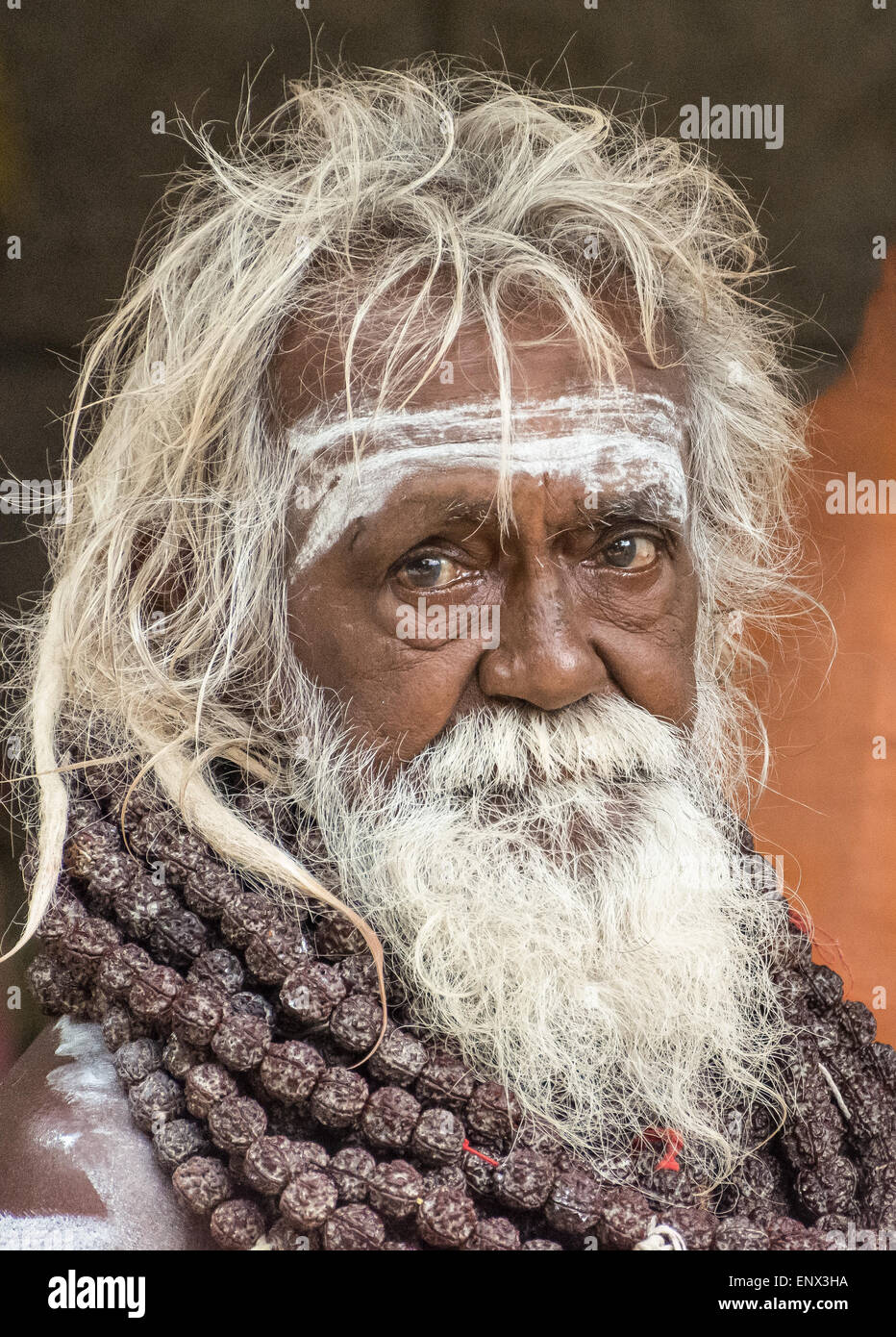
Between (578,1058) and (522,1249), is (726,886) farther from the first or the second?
(522,1249)

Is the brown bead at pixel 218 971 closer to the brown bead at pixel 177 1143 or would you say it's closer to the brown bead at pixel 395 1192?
the brown bead at pixel 177 1143

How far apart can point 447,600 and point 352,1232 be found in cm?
72

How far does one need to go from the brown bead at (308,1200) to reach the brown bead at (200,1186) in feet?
0.25

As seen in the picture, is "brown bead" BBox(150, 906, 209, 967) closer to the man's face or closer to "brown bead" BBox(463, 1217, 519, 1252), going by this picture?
the man's face

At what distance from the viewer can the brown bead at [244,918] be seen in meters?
1.44

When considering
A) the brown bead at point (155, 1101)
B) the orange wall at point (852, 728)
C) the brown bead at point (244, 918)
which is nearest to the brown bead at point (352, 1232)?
the brown bead at point (155, 1101)

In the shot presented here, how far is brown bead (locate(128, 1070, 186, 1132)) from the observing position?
1.38 metres

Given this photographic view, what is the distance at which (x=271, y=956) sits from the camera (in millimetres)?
1421

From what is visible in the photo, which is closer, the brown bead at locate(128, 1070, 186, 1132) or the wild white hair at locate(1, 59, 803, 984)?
the brown bead at locate(128, 1070, 186, 1132)

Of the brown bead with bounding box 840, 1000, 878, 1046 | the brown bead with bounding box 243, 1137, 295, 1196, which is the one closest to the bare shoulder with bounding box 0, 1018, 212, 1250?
the brown bead with bounding box 243, 1137, 295, 1196

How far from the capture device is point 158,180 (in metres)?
1.75

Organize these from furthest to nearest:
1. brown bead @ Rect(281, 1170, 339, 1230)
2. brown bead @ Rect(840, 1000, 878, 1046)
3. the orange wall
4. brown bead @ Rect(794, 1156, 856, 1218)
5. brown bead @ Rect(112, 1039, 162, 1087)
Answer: the orange wall → brown bead @ Rect(840, 1000, 878, 1046) → brown bead @ Rect(794, 1156, 856, 1218) → brown bead @ Rect(112, 1039, 162, 1087) → brown bead @ Rect(281, 1170, 339, 1230)

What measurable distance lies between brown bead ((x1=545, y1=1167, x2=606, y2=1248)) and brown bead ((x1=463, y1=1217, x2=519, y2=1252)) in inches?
2.2
